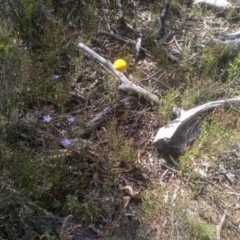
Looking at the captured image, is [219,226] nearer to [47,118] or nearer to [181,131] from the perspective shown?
[181,131]

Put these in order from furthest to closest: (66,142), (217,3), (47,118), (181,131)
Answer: (217,3), (181,131), (47,118), (66,142)

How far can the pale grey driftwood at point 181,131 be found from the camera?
2955mm

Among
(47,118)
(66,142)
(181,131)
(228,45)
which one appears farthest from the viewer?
(228,45)

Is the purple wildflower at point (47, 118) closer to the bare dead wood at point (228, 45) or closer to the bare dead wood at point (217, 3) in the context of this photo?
the bare dead wood at point (228, 45)

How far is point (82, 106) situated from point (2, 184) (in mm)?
1116

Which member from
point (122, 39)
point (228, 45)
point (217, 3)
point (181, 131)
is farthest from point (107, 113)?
point (217, 3)

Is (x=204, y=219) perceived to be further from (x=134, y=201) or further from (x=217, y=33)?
(x=217, y=33)

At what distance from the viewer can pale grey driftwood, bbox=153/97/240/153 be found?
9.70 feet

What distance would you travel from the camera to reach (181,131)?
3.03 m

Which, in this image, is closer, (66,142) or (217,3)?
(66,142)

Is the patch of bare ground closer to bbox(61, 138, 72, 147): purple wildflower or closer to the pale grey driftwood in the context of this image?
the pale grey driftwood

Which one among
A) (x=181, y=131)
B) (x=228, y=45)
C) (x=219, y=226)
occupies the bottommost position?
(x=219, y=226)

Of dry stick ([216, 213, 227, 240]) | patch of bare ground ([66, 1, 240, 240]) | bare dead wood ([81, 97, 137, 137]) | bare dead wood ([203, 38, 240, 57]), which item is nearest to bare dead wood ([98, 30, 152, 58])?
patch of bare ground ([66, 1, 240, 240])

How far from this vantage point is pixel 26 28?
11.0ft
